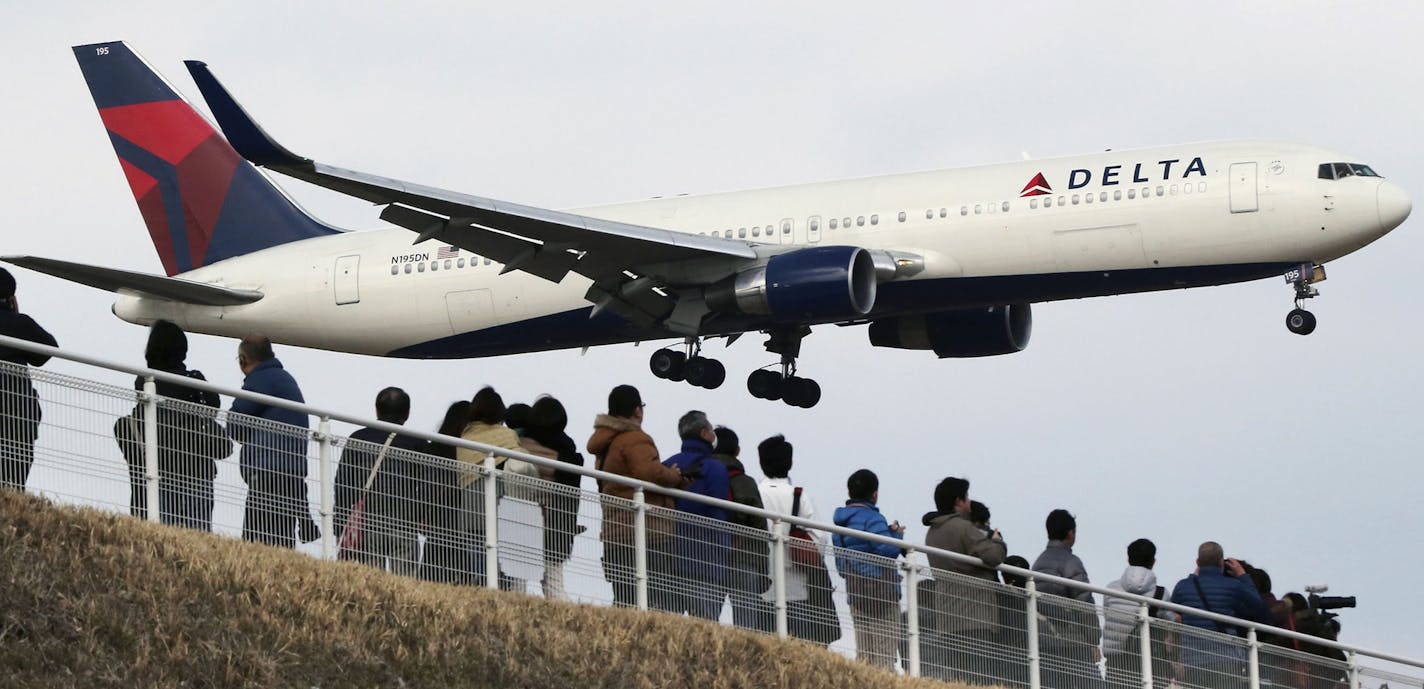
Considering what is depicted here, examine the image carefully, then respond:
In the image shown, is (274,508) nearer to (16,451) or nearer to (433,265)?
(16,451)

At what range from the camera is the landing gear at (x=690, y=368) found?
127 ft

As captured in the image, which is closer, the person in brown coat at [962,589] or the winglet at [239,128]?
the person in brown coat at [962,589]

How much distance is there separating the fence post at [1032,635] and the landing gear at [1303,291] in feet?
58.0

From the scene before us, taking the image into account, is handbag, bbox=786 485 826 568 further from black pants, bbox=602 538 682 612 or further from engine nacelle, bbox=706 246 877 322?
engine nacelle, bbox=706 246 877 322

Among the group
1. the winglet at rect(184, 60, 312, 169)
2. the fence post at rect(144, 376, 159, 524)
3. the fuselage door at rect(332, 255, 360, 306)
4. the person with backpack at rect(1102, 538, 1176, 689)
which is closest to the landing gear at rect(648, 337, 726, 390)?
the fuselage door at rect(332, 255, 360, 306)

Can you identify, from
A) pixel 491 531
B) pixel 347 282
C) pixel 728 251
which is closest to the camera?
pixel 491 531

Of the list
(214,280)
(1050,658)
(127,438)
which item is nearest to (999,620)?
(1050,658)

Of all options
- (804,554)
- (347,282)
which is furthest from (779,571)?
(347,282)

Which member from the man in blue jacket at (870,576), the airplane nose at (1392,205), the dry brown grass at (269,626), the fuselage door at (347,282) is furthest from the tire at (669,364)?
the dry brown grass at (269,626)

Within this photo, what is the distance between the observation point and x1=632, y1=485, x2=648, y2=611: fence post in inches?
616

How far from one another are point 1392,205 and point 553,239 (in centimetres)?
1352

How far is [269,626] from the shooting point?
13.2m

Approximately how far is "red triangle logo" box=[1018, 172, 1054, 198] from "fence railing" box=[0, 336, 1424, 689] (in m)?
16.0

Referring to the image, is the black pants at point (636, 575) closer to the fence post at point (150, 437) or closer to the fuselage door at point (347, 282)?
the fence post at point (150, 437)
